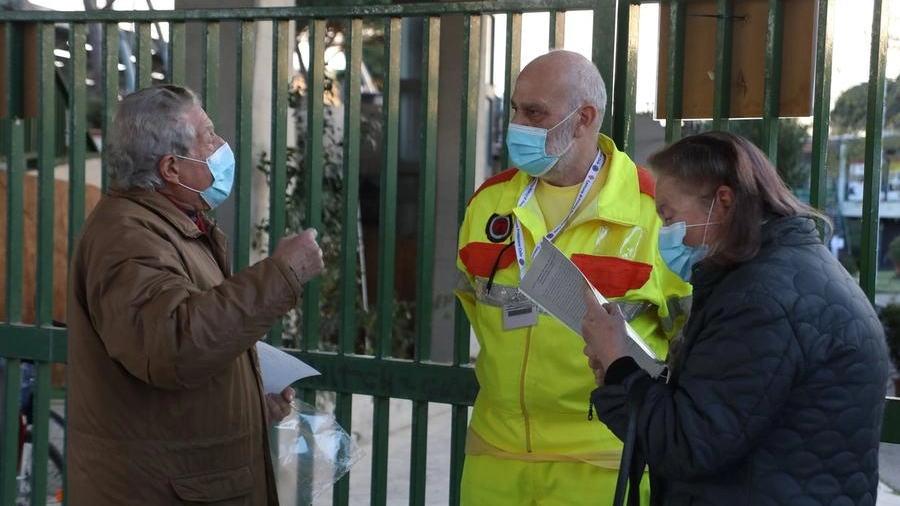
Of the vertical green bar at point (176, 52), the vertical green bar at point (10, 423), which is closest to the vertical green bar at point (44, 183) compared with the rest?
the vertical green bar at point (10, 423)

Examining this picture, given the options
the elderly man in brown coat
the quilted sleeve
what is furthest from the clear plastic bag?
the quilted sleeve

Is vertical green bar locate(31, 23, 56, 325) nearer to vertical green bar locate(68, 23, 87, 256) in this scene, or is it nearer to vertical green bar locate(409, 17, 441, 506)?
vertical green bar locate(68, 23, 87, 256)

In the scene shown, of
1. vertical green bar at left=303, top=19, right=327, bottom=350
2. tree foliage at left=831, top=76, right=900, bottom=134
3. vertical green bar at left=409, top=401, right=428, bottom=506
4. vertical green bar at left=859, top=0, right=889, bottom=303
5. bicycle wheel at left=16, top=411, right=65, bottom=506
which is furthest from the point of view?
tree foliage at left=831, top=76, right=900, bottom=134

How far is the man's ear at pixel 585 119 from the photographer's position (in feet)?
9.24

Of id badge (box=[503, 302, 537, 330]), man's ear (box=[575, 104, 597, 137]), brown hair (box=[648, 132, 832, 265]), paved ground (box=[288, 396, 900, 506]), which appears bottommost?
paved ground (box=[288, 396, 900, 506])

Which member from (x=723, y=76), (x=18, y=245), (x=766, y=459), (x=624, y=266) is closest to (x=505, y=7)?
(x=723, y=76)

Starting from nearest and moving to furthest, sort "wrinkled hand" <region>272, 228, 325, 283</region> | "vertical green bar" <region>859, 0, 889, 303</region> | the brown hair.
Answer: the brown hair, "wrinkled hand" <region>272, 228, 325, 283</region>, "vertical green bar" <region>859, 0, 889, 303</region>

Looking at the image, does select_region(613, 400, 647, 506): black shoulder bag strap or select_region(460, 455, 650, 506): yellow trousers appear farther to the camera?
select_region(460, 455, 650, 506): yellow trousers

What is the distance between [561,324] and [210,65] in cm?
179

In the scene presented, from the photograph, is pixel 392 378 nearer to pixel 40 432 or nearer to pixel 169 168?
pixel 169 168

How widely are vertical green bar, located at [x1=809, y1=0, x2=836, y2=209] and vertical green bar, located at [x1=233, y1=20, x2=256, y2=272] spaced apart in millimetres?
1858

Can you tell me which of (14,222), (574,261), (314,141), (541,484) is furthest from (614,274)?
(14,222)

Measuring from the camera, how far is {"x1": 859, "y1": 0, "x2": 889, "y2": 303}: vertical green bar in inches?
118

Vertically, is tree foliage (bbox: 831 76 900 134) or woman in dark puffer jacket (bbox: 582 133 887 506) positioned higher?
tree foliage (bbox: 831 76 900 134)
